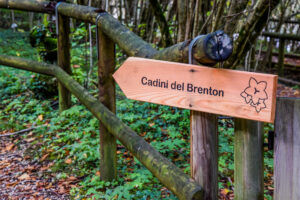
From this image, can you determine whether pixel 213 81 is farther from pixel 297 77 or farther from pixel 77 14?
pixel 297 77

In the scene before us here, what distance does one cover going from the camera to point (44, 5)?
368 cm

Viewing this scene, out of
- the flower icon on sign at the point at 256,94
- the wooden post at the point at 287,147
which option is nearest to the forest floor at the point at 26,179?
the wooden post at the point at 287,147

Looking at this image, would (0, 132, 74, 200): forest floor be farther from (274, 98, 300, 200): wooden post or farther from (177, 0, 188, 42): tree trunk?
(177, 0, 188, 42): tree trunk

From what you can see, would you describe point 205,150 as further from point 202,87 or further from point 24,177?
point 24,177

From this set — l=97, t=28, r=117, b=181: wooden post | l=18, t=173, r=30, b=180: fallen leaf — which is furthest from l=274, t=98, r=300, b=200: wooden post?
l=18, t=173, r=30, b=180: fallen leaf

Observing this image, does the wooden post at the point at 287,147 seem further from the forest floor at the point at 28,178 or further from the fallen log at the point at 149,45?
the forest floor at the point at 28,178

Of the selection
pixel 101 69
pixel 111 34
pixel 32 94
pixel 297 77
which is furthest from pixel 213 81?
pixel 297 77

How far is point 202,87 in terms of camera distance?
4.18ft

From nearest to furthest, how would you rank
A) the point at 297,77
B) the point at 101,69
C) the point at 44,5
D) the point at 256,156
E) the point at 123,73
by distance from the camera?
1. the point at 256,156
2. the point at 123,73
3. the point at 101,69
4. the point at 44,5
5. the point at 297,77

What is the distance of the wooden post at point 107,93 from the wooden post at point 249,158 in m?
1.32

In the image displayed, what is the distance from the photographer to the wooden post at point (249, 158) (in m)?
1.39

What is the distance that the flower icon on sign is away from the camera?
3.80ft

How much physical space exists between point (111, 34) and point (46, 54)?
9.99 feet

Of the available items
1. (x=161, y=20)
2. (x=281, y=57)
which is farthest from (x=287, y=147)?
(x=281, y=57)
